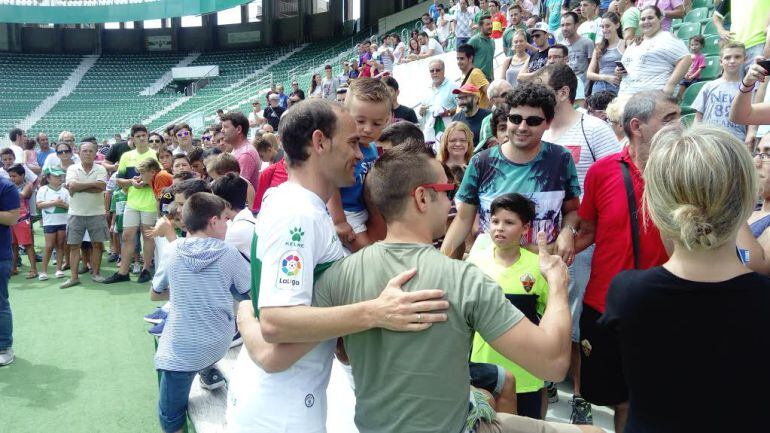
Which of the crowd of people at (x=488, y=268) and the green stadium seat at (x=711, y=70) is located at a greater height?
the green stadium seat at (x=711, y=70)

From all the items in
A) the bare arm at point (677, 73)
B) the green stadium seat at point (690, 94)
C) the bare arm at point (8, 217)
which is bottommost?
the bare arm at point (8, 217)

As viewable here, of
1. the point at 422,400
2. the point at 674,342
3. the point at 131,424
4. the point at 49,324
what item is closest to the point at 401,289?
the point at 422,400

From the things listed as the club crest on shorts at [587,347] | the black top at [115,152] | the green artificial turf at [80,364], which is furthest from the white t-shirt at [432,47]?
the club crest on shorts at [587,347]

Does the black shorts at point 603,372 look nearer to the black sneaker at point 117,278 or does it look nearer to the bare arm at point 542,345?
the bare arm at point 542,345

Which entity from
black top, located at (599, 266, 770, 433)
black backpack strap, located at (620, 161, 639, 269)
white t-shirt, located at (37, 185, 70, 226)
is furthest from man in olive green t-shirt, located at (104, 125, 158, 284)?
black top, located at (599, 266, 770, 433)

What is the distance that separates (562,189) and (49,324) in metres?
5.82

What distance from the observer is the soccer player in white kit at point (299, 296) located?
1605 millimetres

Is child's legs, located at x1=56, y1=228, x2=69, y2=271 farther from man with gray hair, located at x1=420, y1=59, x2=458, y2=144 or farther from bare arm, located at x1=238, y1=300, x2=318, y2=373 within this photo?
bare arm, located at x1=238, y1=300, x2=318, y2=373

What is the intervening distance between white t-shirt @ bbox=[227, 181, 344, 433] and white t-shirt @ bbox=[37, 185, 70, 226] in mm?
7401

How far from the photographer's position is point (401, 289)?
1.57 meters

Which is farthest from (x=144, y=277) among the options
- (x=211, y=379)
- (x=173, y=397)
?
(x=173, y=397)

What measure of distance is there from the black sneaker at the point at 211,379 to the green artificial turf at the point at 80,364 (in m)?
0.47

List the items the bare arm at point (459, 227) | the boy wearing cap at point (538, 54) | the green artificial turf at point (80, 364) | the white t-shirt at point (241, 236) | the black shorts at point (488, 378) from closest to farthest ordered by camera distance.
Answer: the black shorts at point (488, 378) < the bare arm at point (459, 227) < the white t-shirt at point (241, 236) < the green artificial turf at point (80, 364) < the boy wearing cap at point (538, 54)

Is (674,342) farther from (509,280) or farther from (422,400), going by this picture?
(509,280)
